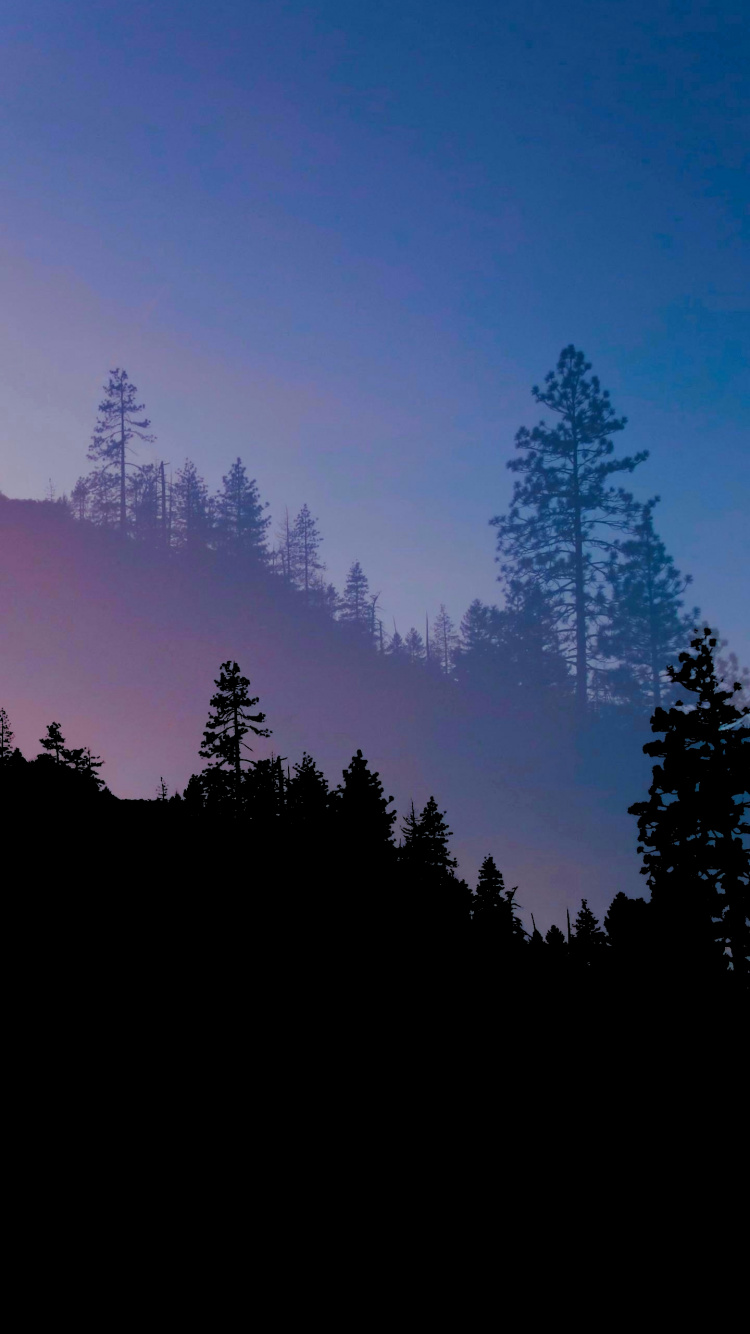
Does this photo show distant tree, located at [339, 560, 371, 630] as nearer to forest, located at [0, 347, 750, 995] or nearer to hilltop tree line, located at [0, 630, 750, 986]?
forest, located at [0, 347, 750, 995]

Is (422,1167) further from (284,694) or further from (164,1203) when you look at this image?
(284,694)

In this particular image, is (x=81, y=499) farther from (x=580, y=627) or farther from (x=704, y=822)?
(x=704, y=822)

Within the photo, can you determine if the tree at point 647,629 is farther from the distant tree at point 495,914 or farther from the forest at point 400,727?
the distant tree at point 495,914

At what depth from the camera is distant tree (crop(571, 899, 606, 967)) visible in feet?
135

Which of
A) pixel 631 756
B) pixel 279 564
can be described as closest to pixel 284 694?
pixel 279 564

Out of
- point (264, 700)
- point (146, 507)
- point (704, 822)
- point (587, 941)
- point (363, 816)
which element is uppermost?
point (146, 507)

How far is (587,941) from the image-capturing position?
47062mm

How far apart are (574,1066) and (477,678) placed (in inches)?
5174

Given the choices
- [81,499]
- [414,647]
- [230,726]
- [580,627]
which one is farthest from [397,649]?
[230,726]

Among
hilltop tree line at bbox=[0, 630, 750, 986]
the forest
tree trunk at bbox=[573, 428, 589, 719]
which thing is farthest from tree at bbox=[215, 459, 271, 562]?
hilltop tree line at bbox=[0, 630, 750, 986]

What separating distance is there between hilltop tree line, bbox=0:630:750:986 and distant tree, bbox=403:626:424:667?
114499 millimetres

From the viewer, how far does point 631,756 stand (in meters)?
134

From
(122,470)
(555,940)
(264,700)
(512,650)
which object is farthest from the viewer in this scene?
(264,700)

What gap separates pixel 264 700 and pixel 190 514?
150ft
